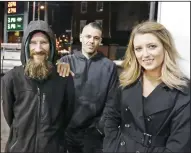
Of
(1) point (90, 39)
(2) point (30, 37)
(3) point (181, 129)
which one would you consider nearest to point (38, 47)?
(2) point (30, 37)

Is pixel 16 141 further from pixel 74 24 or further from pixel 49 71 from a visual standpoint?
pixel 74 24

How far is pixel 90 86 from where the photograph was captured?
64.8 inches

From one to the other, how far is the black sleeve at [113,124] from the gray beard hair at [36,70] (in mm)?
403

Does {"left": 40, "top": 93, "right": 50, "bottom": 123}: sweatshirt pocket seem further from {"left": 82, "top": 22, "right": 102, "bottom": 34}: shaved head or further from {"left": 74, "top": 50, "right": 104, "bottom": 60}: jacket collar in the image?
{"left": 82, "top": 22, "right": 102, "bottom": 34}: shaved head

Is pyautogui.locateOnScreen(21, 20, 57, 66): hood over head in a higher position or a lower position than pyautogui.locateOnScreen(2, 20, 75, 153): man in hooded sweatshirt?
higher

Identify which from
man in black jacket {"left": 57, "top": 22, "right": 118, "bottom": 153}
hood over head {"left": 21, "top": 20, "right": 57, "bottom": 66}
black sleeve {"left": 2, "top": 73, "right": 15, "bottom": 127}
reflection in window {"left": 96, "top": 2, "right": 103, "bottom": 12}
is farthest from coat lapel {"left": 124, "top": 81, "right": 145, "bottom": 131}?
reflection in window {"left": 96, "top": 2, "right": 103, "bottom": 12}

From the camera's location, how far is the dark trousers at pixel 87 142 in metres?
1.69

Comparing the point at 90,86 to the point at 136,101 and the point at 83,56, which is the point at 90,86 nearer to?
the point at 83,56

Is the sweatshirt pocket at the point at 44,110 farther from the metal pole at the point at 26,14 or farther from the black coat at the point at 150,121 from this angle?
the metal pole at the point at 26,14

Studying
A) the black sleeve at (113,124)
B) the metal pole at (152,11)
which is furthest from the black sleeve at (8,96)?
the metal pole at (152,11)

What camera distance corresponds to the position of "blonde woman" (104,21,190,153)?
111 centimetres

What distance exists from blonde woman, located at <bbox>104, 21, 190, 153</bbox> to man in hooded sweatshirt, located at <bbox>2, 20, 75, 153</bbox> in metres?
0.40

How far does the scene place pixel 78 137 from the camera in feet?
5.59

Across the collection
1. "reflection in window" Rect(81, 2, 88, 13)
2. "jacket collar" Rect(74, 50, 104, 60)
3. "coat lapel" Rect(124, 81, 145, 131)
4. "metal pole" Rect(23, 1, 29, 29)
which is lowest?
"coat lapel" Rect(124, 81, 145, 131)
